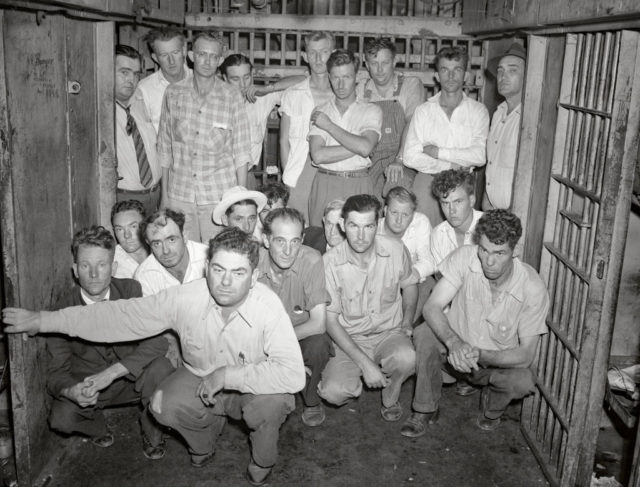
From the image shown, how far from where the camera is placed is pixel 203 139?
5609 mm

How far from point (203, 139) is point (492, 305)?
2.67m

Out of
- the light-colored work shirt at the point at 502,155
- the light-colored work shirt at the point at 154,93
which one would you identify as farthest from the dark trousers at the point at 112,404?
the light-colored work shirt at the point at 502,155

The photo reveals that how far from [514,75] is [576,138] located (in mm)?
1396

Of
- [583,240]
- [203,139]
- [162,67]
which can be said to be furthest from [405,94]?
[583,240]

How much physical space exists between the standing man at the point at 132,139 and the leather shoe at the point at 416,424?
2.81 metres

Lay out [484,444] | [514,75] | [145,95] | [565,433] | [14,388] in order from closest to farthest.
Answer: [14,388]
[565,433]
[484,444]
[514,75]
[145,95]

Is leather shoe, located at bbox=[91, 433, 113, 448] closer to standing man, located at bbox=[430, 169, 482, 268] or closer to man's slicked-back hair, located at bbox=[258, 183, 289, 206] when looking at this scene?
man's slicked-back hair, located at bbox=[258, 183, 289, 206]

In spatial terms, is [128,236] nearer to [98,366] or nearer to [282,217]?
[98,366]

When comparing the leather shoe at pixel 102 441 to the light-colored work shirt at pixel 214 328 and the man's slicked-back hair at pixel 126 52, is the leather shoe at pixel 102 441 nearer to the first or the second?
the light-colored work shirt at pixel 214 328

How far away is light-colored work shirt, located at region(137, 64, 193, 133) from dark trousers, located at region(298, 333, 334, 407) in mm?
2507

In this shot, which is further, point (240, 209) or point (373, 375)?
point (240, 209)

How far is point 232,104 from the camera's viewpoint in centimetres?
568

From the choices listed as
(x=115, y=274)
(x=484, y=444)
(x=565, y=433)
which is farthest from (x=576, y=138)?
(x=115, y=274)

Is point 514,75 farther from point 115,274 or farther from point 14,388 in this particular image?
point 14,388
